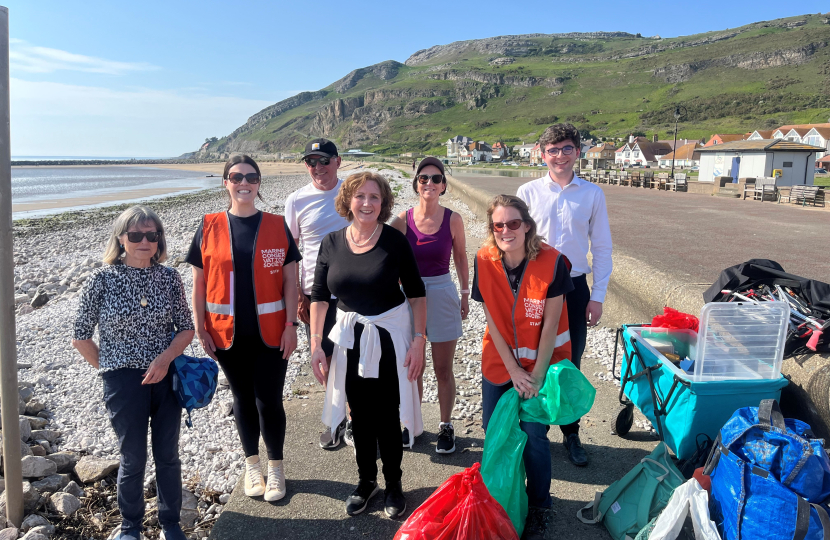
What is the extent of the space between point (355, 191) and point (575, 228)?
5.15 feet

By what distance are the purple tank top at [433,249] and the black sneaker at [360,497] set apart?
1386 mm

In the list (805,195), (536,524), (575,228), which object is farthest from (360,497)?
(805,195)

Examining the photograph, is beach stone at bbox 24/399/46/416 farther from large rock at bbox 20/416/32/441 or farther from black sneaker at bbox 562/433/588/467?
black sneaker at bbox 562/433/588/467

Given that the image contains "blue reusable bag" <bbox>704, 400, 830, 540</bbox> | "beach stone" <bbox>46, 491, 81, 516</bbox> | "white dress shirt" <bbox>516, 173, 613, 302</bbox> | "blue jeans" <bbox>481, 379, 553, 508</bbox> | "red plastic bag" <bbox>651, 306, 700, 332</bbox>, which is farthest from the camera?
"red plastic bag" <bbox>651, 306, 700, 332</bbox>

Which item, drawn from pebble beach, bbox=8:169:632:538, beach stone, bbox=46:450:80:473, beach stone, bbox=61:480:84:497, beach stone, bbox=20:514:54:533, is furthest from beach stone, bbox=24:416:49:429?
beach stone, bbox=20:514:54:533

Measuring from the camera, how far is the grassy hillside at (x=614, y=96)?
9744 centimetres

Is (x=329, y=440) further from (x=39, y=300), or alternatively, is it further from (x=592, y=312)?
(x=39, y=300)

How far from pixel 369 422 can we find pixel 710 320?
205cm

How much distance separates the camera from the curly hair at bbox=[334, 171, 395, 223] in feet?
9.16

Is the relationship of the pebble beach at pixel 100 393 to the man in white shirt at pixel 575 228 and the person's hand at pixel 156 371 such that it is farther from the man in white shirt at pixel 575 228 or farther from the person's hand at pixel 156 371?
the man in white shirt at pixel 575 228

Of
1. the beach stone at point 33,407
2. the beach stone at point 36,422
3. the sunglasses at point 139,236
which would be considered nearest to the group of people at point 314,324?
the sunglasses at point 139,236

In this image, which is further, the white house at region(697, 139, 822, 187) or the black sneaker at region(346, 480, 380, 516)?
the white house at region(697, 139, 822, 187)

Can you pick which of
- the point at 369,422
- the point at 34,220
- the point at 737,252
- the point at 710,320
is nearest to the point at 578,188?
the point at 710,320

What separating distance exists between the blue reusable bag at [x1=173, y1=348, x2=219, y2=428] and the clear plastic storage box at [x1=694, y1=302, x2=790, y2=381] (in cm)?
272
